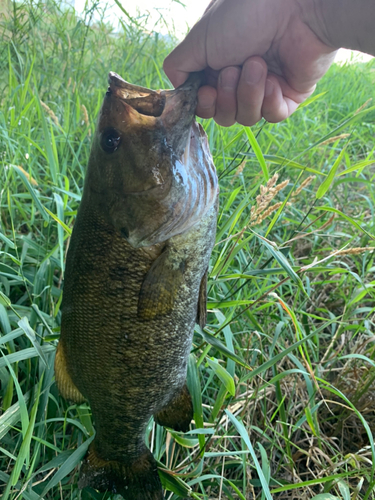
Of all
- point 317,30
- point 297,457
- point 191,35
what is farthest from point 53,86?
point 297,457

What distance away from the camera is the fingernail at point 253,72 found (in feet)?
4.55

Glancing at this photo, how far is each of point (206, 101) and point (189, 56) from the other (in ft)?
0.60

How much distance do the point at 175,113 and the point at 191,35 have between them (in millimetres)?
500

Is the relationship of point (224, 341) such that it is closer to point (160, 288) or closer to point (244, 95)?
point (160, 288)

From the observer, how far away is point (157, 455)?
1504 millimetres

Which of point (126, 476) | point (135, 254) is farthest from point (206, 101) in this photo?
point (126, 476)

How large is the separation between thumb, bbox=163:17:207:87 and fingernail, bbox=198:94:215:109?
0.12 m

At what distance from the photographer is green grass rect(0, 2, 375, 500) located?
1356mm

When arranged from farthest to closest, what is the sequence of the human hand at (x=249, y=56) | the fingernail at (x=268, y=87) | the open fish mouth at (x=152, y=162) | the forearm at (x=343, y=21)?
the fingernail at (x=268, y=87)
the human hand at (x=249, y=56)
the forearm at (x=343, y=21)
the open fish mouth at (x=152, y=162)

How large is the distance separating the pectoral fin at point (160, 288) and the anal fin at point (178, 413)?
1.35 feet

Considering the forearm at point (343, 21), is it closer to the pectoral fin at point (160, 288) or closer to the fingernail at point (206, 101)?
the fingernail at point (206, 101)

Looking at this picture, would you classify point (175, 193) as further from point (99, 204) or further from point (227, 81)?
point (227, 81)

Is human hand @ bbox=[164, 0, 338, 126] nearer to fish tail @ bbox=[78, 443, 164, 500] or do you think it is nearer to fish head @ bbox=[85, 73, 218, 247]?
fish head @ bbox=[85, 73, 218, 247]

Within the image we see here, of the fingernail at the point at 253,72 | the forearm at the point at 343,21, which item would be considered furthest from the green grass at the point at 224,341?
the forearm at the point at 343,21
